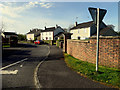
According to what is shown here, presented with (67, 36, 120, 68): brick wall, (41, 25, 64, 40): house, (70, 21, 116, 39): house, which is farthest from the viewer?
(41, 25, 64, 40): house

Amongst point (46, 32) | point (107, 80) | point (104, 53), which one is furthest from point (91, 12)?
point (46, 32)

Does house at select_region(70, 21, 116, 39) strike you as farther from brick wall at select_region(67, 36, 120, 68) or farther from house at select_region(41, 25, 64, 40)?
brick wall at select_region(67, 36, 120, 68)

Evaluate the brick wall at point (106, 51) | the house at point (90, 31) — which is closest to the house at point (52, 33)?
the house at point (90, 31)

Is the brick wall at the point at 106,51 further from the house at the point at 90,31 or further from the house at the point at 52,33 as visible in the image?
the house at the point at 52,33

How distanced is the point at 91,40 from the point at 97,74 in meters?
3.05

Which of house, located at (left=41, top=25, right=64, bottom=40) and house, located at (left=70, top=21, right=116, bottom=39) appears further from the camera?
house, located at (left=41, top=25, right=64, bottom=40)

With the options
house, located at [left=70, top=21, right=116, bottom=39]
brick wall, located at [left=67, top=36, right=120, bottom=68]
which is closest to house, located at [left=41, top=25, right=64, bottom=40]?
house, located at [left=70, top=21, right=116, bottom=39]

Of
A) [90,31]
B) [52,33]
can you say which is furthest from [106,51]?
[52,33]

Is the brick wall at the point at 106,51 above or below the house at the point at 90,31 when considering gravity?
below

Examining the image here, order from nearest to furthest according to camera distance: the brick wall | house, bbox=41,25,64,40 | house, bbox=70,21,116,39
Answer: the brick wall
house, bbox=70,21,116,39
house, bbox=41,25,64,40

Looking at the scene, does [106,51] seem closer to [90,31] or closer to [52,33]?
[90,31]

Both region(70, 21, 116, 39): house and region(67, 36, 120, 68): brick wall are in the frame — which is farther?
region(70, 21, 116, 39): house

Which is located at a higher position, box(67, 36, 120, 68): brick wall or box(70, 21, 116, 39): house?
box(70, 21, 116, 39): house

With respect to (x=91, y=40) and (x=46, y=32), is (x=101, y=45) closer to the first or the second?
(x=91, y=40)
